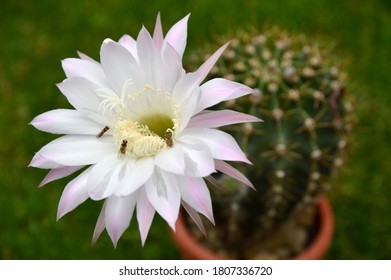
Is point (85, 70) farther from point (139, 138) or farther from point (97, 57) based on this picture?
point (97, 57)

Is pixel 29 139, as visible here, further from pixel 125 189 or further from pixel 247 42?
pixel 125 189

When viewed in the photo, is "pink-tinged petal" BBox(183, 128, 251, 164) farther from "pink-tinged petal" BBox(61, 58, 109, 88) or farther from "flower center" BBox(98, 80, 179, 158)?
"pink-tinged petal" BBox(61, 58, 109, 88)

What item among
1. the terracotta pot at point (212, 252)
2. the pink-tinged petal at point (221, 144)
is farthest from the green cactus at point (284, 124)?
the pink-tinged petal at point (221, 144)

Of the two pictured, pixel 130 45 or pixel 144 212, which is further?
pixel 130 45

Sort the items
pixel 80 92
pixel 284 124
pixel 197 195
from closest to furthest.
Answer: pixel 197 195 < pixel 80 92 < pixel 284 124

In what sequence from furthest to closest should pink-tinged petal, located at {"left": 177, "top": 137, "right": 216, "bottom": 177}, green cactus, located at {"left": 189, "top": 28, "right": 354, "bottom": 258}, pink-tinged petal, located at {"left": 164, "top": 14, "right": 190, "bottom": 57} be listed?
1. green cactus, located at {"left": 189, "top": 28, "right": 354, "bottom": 258}
2. pink-tinged petal, located at {"left": 164, "top": 14, "right": 190, "bottom": 57}
3. pink-tinged petal, located at {"left": 177, "top": 137, "right": 216, "bottom": 177}

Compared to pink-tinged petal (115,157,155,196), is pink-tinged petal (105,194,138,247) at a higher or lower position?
lower

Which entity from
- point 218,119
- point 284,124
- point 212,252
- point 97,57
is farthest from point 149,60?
point 97,57

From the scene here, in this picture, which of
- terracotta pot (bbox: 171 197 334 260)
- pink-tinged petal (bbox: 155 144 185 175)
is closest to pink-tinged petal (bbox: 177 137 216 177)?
pink-tinged petal (bbox: 155 144 185 175)
